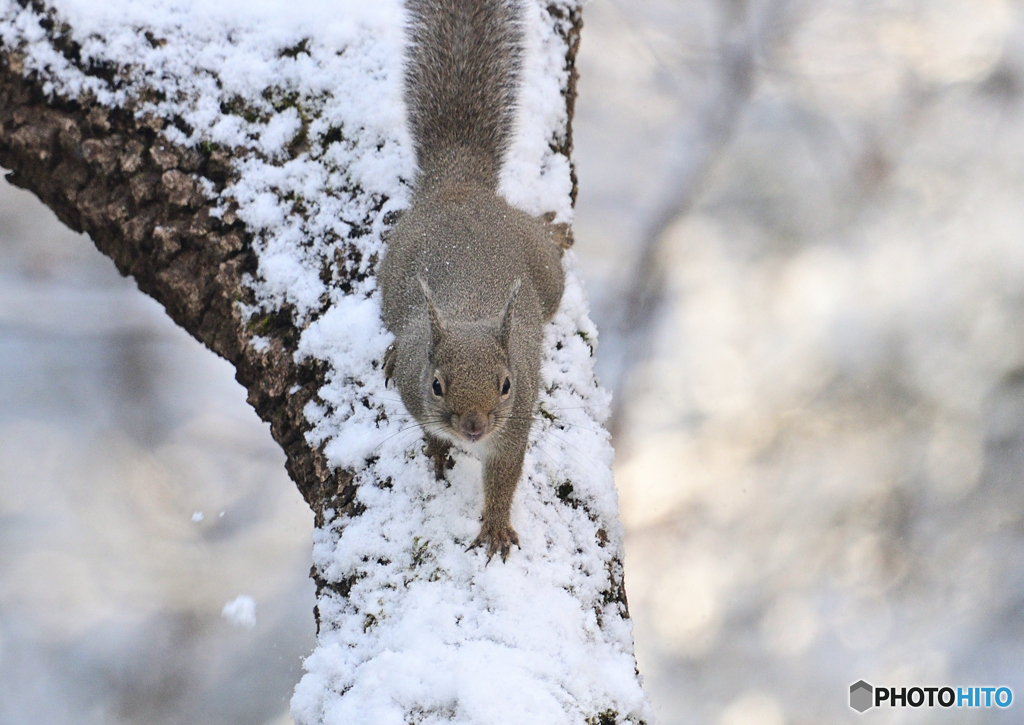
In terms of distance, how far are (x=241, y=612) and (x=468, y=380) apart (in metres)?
2.53

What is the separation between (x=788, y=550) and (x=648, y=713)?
108 inches

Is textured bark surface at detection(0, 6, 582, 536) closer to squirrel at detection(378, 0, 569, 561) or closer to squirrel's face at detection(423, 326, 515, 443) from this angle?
squirrel at detection(378, 0, 569, 561)

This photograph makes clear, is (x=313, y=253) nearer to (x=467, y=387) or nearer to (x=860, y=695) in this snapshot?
(x=467, y=387)

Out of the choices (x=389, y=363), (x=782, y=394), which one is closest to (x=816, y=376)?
(x=782, y=394)

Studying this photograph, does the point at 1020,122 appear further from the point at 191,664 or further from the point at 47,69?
the point at 191,664

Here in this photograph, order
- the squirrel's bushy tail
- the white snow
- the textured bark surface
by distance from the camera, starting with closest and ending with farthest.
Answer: the textured bark surface
the squirrel's bushy tail
the white snow

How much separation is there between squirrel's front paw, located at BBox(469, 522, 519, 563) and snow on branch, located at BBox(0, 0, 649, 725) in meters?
0.04

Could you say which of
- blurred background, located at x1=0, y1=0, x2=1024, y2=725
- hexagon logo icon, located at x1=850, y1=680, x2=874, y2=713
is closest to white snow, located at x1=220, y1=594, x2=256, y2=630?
blurred background, located at x1=0, y1=0, x2=1024, y2=725

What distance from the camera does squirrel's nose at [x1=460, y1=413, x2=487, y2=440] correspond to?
7.56 ft

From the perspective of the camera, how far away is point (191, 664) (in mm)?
4289

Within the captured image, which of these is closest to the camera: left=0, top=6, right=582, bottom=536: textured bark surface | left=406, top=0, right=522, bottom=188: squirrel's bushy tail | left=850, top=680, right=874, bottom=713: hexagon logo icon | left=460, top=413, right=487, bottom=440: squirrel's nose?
left=460, top=413, right=487, bottom=440: squirrel's nose

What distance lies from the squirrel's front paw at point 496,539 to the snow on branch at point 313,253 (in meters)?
0.04

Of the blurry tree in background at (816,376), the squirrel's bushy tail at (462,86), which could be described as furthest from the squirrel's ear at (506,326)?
the blurry tree in background at (816,376)

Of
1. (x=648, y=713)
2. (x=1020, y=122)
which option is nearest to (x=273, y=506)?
(x=648, y=713)
